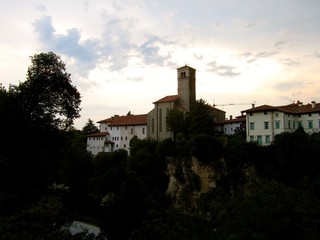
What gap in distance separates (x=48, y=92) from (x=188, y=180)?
20.1m

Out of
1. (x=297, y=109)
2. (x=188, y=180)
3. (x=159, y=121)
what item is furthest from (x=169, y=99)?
(x=188, y=180)

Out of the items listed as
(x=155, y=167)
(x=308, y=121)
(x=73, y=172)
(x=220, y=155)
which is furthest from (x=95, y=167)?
(x=308, y=121)

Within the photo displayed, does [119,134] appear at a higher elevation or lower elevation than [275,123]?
lower

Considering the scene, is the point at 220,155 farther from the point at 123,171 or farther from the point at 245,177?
the point at 123,171

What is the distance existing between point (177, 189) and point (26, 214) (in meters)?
33.2

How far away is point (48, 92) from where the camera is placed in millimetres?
30766

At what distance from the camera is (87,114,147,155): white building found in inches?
3187

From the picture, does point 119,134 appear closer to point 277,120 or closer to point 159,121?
point 159,121

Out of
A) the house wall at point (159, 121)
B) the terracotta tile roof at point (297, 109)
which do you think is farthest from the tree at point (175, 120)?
the terracotta tile roof at point (297, 109)

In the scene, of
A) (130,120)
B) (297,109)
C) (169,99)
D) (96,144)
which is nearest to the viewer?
(297,109)

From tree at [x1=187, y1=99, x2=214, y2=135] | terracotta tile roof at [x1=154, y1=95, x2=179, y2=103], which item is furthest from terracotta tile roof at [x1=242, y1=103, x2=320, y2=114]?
terracotta tile roof at [x1=154, y1=95, x2=179, y2=103]

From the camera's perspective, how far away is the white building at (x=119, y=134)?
81.0 metres

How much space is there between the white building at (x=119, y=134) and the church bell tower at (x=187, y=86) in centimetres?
1239

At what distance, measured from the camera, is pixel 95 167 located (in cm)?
5903
